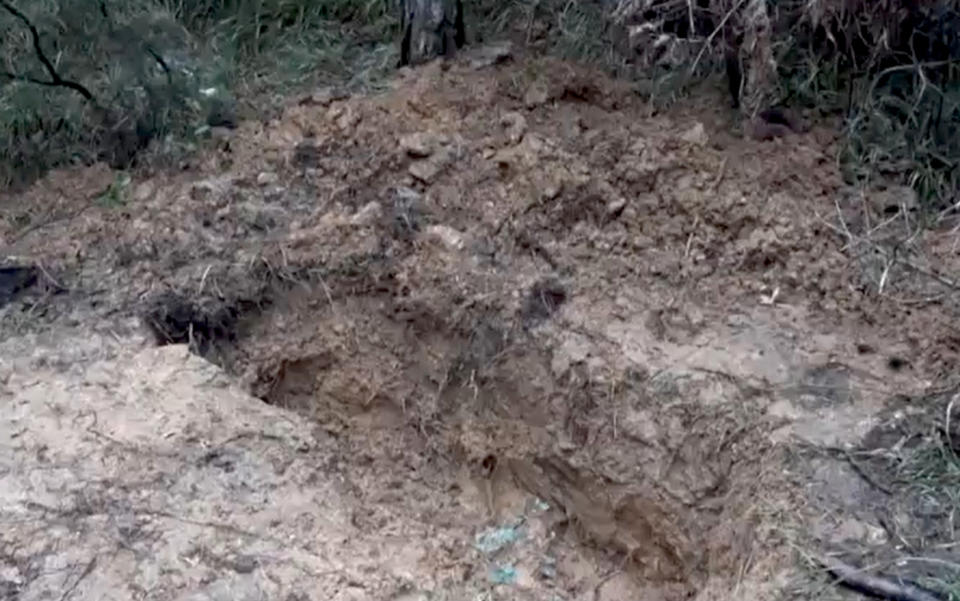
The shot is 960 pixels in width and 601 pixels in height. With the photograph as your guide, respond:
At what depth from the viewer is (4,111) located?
159 inches

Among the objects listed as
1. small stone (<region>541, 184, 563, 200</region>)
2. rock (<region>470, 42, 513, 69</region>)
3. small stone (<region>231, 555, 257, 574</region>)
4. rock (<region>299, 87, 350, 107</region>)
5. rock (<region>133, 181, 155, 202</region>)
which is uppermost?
rock (<region>470, 42, 513, 69</region>)

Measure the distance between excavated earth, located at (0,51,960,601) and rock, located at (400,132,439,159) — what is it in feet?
0.09

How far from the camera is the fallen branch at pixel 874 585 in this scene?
100 inches

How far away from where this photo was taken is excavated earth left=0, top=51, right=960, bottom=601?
2.86 m

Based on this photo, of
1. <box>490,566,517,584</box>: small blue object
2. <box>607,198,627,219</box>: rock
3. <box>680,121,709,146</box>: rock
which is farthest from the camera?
<box>680,121,709,146</box>: rock

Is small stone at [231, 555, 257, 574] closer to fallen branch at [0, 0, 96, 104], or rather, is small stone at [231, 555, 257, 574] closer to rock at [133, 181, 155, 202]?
rock at [133, 181, 155, 202]

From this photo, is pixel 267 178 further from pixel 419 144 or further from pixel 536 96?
pixel 536 96

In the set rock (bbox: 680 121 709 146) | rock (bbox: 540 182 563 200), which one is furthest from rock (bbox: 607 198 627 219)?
rock (bbox: 680 121 709 146)

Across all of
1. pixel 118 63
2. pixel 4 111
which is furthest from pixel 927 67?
pixel 4 111

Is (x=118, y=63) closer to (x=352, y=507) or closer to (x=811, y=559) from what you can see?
(x=352, y=507)

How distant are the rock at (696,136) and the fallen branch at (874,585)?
4.68 ft

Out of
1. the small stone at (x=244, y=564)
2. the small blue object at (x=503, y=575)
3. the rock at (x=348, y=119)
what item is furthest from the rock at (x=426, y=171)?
the small stone at (x=244, y=564)

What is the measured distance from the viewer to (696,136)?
371 cm

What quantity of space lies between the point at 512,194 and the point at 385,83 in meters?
0.72
